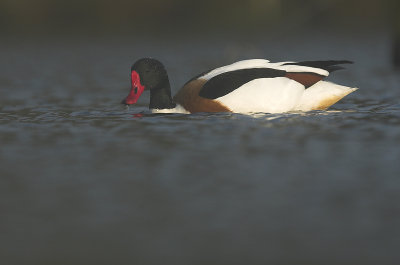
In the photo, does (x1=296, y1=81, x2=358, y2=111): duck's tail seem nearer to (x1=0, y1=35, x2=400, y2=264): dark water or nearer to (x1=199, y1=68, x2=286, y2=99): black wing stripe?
(x1=0, y1=35, x2=400, y2=264): dark water

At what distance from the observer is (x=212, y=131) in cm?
895

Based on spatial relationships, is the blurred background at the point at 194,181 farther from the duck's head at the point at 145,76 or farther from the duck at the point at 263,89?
the duck's head at the point at 145,76

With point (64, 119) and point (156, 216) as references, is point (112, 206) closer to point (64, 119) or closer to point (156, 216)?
point (156, 216)

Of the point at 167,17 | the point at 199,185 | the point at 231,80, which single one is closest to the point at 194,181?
the point at 199,185

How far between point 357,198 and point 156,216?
1.39 m

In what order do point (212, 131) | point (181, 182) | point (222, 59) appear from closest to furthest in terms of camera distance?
point (181, 182) < point (212, 131) < point (222, 59)

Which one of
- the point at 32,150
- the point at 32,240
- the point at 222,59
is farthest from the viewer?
the point at 222,59

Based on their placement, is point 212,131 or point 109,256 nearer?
point 109,256

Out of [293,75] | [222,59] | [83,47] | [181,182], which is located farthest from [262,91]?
[83,47]

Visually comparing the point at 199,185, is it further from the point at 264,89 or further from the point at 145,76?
the point at 145,76

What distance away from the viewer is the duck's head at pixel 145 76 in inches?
430

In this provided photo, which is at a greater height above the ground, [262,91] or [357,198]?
[262,91]

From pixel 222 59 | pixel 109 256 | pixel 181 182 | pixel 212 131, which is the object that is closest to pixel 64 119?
pixel 212 131

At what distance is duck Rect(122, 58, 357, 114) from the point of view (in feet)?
33.5
